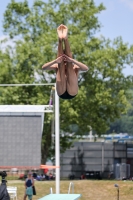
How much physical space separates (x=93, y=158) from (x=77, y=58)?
11022 mm

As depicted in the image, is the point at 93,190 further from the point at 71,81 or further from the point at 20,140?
the point at 71,81

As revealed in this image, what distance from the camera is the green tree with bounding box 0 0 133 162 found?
46312mm

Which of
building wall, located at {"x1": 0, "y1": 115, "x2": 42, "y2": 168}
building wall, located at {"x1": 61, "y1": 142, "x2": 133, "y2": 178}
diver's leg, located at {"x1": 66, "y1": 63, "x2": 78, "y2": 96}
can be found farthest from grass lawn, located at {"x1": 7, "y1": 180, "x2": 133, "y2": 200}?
diver's leg, located at {"x1": 66, "y1": 63, "x2": 78, "y2": 96}

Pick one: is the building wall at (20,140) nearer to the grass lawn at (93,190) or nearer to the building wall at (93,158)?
the grass lawn at (93,190)

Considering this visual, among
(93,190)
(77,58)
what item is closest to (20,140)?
(93,190)

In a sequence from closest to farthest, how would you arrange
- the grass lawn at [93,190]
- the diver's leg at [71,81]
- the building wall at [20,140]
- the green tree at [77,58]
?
the diver's leg at [71,81] < the building wall at [20,140] < the grass lawn at [93,190] < the green tree at [77,58]

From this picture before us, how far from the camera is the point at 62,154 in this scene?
54844 millimetres

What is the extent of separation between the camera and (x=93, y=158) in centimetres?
5400

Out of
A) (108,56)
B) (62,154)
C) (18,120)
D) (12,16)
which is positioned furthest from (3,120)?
(62,154)

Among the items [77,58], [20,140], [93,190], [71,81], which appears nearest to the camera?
[71,81]

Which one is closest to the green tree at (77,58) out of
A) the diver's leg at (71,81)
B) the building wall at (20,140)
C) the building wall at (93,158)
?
the building wall at (93,158)

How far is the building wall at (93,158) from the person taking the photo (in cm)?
5344

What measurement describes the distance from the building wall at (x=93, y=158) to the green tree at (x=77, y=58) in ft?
14.2

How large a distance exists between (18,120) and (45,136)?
17.6 m
